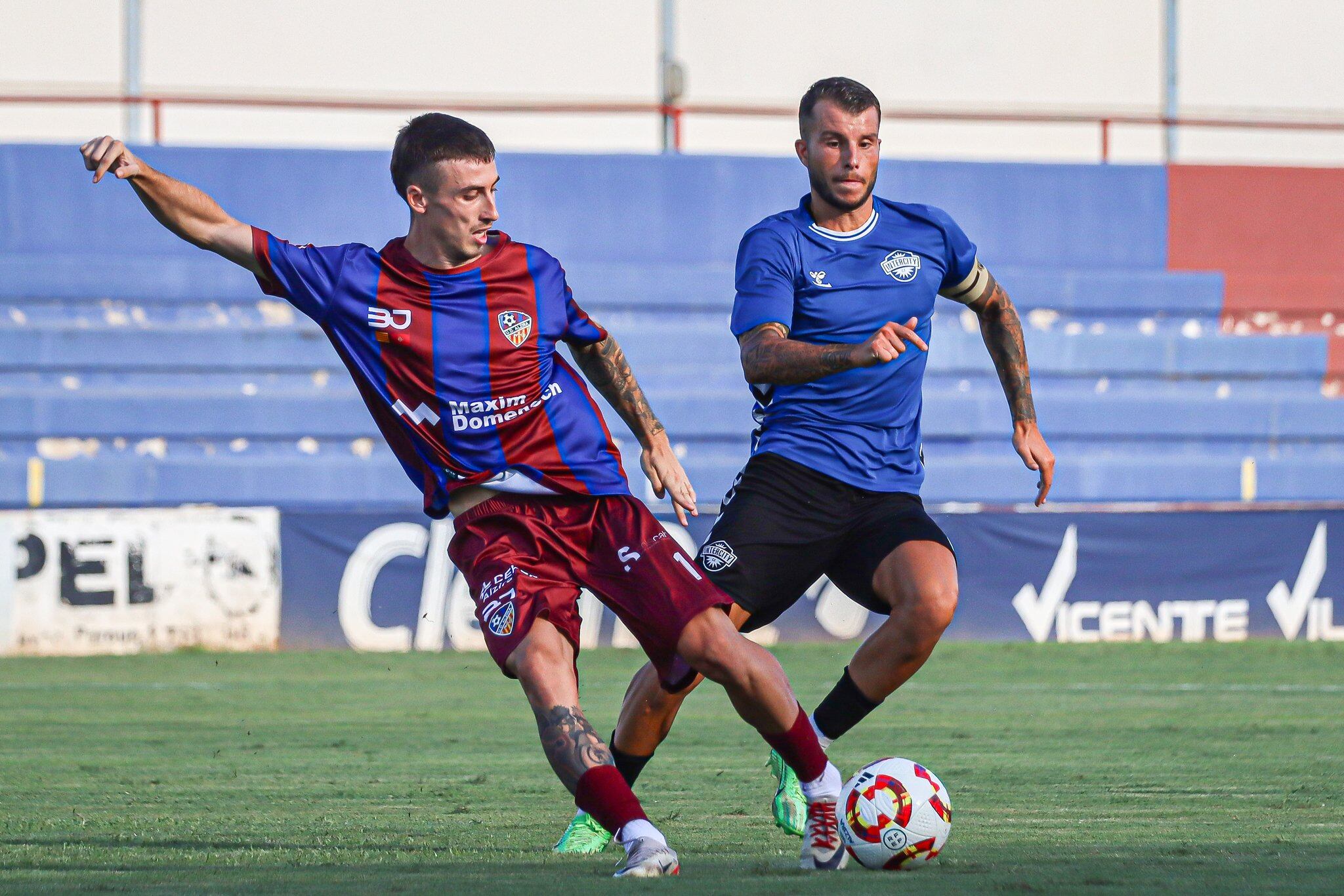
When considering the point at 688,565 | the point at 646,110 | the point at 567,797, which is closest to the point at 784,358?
the point at 688,565

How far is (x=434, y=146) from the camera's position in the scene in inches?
176

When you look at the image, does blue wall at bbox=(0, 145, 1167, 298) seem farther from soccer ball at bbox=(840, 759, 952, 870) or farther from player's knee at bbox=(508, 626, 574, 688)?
soccer ball at bbox=(840, 759, 952, 870)

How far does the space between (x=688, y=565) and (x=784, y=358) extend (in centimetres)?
77

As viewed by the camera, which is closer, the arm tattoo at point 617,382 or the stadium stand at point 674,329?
the arm tattoo at point 617,382

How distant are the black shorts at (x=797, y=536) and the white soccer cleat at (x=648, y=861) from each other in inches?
48.0

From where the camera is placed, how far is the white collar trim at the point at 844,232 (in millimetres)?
5348

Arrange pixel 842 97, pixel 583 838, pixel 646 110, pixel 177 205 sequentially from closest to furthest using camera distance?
pixel 177 205
pixel 583 838
pixel 842 97
pixel 646 110

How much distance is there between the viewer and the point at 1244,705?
9328 mm

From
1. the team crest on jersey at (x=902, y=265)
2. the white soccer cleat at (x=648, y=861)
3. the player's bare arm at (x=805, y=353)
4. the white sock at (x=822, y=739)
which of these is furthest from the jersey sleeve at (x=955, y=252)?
the white soccer cleat at (x=648, y=861)

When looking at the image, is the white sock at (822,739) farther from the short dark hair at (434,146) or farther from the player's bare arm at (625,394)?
the short dark hair at (434,146)

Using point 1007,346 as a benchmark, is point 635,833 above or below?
below

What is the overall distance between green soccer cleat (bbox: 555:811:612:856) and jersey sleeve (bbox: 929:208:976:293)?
2.01 meters

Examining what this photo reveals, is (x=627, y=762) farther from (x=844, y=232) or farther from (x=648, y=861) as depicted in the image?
(x=844, y=232)

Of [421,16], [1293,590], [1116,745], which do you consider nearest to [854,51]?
[421,16]
